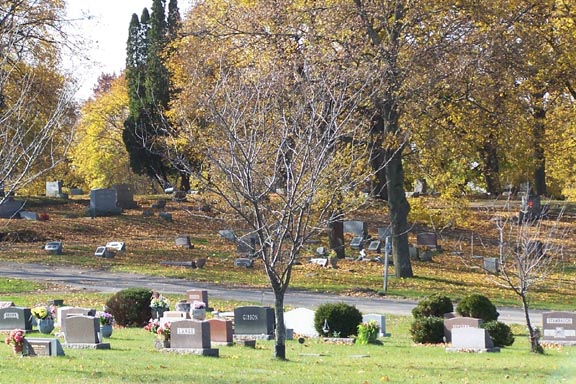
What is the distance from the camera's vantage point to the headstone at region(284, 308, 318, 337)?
24188mm

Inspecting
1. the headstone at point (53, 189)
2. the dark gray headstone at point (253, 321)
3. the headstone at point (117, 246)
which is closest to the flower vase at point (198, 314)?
the dark gray headstone at point (253, 321)

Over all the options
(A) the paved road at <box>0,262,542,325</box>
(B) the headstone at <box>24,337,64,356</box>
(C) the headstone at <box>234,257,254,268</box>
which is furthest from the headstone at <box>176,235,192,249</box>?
(B) the headstone at <box>24,337,64,356</box>

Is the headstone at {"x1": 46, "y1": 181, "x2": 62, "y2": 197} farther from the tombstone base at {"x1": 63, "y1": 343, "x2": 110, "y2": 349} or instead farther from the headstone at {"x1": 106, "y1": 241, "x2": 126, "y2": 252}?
the tombstone base at {"x1": 63, "y1": 343, "x2": 110, "y2": 349}

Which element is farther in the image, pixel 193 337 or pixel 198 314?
pixel 198 314

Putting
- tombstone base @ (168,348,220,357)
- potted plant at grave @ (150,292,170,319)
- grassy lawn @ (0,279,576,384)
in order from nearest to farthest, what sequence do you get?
grassy lawn @ (0,279,576,384)
tombstone base @ (168,348,220,357)
potted plant at grave @ (150,292,170,319)

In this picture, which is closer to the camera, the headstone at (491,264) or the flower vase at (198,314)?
the flower vase at (198,314)

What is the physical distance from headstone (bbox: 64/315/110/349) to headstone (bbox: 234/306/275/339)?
3775mm

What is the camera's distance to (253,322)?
22922 millimetres

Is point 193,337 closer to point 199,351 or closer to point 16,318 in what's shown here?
point 199,351

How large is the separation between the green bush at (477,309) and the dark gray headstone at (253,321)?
16.1ft

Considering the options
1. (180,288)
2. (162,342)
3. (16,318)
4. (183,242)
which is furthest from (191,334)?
(183,242)

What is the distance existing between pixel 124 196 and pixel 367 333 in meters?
31.9

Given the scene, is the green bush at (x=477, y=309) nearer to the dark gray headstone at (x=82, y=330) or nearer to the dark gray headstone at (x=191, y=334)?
the dark gray headstone at (x=191, y=334)

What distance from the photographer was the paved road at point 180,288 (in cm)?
3028
